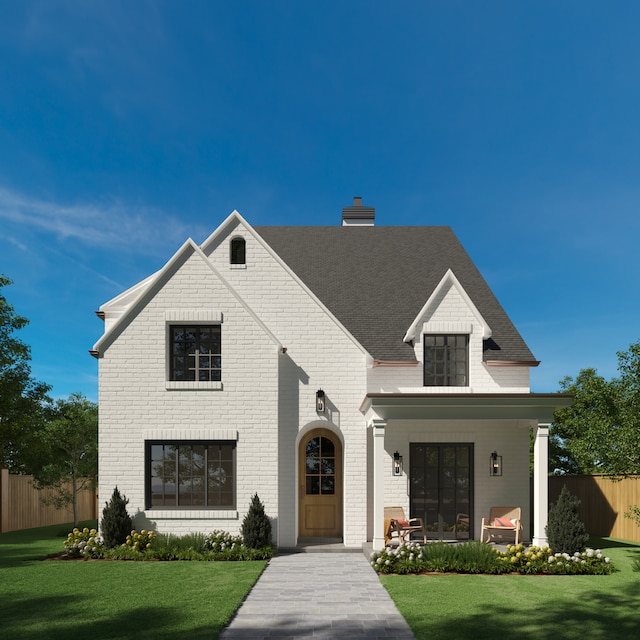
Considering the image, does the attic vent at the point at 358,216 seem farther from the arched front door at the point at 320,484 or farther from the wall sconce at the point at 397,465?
the wall sconce at the point at 397,465

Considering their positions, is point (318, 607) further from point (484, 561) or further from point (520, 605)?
point (484, 561)

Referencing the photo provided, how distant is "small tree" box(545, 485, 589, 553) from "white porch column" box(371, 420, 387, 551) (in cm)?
392

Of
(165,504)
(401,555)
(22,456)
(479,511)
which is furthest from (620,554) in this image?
(22,456)

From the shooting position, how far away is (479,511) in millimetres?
16188

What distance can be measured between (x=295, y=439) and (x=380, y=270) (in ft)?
22.5

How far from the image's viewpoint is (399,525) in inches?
574

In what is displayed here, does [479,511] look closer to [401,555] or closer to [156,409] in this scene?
[401,555]

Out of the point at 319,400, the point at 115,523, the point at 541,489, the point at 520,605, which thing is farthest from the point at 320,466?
the point at 520,605

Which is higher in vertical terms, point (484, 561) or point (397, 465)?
point (397, 465)

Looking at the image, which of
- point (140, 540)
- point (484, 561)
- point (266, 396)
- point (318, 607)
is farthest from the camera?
point (266, 396)

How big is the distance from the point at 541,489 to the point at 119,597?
31.8 ft

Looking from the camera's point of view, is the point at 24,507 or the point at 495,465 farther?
the point at 24,507

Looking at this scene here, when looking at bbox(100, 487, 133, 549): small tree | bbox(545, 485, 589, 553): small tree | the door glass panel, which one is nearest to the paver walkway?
the door glass panel

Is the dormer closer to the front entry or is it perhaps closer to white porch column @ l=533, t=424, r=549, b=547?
the front entry
